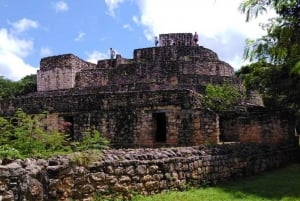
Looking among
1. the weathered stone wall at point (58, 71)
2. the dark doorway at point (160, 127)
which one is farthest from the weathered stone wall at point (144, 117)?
the weathered stone wall at point (58, 71)

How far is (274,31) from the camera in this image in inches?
227

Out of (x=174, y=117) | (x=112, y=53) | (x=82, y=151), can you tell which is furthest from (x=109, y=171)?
(x=112, y=53)

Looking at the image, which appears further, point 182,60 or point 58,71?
point 58,71

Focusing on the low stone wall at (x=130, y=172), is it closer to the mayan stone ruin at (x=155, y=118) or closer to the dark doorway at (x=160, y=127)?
the mayan stone ruin at (x=155, y=118)

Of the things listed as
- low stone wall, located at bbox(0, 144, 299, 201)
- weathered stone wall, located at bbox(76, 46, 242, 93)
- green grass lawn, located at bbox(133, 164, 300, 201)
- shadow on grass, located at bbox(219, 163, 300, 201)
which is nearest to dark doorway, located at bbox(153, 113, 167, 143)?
low stone wall, located at bbox(0, 144, 299, 201)

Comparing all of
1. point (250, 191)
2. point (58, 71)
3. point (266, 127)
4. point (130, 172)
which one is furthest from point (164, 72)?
point (130, 172)

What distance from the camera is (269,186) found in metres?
11.6

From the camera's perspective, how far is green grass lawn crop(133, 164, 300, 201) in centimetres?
992

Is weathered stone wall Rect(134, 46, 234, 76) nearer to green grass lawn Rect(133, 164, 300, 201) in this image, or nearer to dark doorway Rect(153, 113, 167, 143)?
dark doorway Rect(153, 113, 167, 143)

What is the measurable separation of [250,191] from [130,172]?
323 centimetres

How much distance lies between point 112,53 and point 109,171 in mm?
23592

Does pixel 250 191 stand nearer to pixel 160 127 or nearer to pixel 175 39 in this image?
pixel 160 127

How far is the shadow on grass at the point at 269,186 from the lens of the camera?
10531 mm

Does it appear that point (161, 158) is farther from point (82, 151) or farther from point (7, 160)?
point (7, 160)
